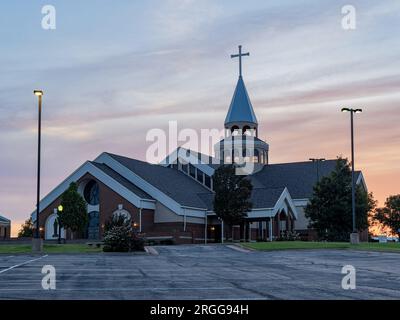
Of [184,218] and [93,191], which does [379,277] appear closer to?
[184,218]

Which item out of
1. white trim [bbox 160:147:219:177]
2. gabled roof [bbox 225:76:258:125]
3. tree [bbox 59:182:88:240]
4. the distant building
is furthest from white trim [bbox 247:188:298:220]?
the distant building

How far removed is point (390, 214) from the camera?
359 ft

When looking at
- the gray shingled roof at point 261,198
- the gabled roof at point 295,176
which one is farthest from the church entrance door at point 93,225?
the gabled roof at point 295,176

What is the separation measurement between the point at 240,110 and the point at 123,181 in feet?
78.8

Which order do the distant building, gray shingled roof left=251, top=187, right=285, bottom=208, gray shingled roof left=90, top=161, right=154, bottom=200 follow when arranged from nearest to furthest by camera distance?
gray shingled roof left=90, top=161, right=154, bottom=200, gray shingled roof left=251, top=187, right=285, bottom=208, the distant building

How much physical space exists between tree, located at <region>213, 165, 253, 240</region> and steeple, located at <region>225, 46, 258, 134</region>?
22.8 metres

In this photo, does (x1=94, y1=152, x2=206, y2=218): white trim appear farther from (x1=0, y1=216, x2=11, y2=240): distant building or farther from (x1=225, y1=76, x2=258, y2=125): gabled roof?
(x1=0, y1=216, x2=11, y2=240): distant building

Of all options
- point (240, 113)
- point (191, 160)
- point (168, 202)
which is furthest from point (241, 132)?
point (168, 202)

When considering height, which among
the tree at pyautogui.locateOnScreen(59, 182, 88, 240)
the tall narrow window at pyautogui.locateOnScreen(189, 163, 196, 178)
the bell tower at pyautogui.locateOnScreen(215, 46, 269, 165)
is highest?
the bell tower at pyautogui.locateOnScreen(215, 46, 269, 165)

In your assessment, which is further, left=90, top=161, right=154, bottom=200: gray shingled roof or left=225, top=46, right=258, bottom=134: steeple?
left=225, top=46, right=258, bottom=134: steeple

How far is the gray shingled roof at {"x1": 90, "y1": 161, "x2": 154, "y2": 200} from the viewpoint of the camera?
55281mm

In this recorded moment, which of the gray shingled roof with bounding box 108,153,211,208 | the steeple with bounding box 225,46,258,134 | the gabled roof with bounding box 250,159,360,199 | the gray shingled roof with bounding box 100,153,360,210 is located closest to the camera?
the gray shingled roof with bounding box 108,153,211,208

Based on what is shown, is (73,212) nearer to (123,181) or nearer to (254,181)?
(123,181)

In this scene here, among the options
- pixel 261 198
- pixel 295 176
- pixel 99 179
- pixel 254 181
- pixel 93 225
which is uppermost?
pixel 295 176
